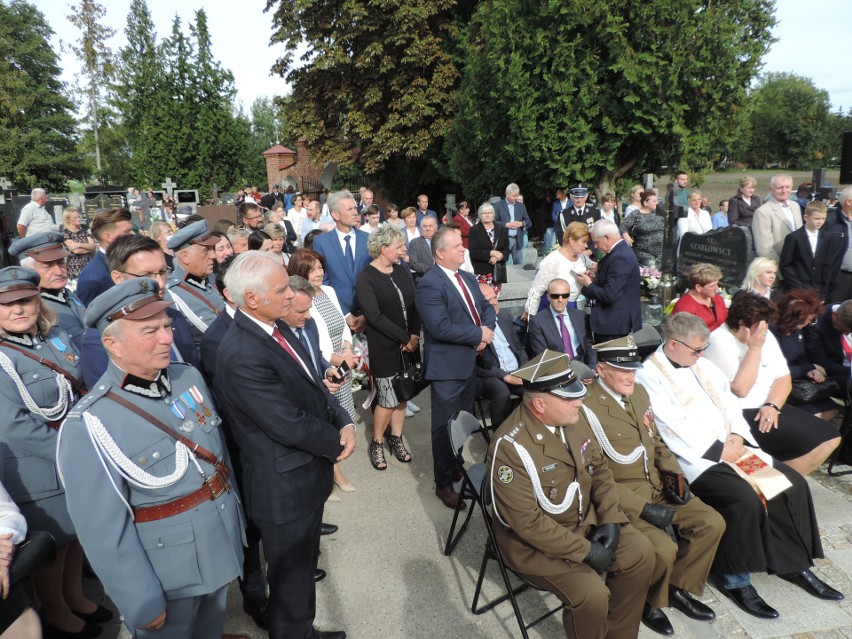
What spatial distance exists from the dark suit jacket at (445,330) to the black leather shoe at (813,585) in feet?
7.90

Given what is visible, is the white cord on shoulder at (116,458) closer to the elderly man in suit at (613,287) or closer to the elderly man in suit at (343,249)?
the elderly man in suit at (343,249)

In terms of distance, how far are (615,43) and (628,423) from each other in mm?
11677

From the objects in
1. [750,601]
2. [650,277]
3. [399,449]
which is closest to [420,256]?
[650,277]

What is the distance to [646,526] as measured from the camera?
323 centimetres

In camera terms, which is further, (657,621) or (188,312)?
(188,312)

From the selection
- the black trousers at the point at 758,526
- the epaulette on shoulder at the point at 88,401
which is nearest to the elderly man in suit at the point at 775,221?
the black trousers at the point at 758,526

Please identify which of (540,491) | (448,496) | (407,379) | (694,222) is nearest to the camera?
(540,491)

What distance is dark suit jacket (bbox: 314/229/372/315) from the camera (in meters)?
5.75

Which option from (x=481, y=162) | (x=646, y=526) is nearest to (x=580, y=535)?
(x=646, y=526)

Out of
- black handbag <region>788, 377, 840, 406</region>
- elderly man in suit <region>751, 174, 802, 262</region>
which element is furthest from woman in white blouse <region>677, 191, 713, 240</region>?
black handbag <region>788, 377, 840, 406</region>

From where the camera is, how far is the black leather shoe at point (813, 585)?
11.2ft

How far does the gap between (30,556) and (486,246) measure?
698cm

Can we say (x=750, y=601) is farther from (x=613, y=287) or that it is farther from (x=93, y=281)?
(x=93, y=281)

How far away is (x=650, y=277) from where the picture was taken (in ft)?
26.5
